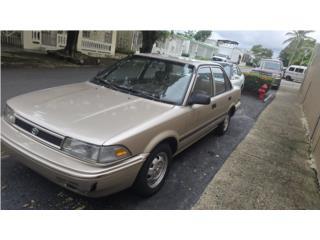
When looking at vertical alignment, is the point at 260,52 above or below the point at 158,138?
above

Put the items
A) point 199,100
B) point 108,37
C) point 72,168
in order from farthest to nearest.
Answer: point 108,37 < point 199,100 < point 72,168

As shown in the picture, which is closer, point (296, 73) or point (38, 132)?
point (38, 132)

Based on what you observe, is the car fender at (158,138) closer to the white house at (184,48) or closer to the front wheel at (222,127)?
the front wheel at (222,127)

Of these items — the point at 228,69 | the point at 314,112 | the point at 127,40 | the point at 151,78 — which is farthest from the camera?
the point at 127,40

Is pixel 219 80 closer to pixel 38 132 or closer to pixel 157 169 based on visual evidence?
pixel 157 169

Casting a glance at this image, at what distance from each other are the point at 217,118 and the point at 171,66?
1534 mm

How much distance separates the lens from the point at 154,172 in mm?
2986

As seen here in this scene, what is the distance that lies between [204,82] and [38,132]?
2541 mm

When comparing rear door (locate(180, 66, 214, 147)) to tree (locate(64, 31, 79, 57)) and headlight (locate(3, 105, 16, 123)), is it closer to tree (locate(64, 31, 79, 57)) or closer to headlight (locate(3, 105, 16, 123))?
headlight (locate(3, 105, 16, 123))

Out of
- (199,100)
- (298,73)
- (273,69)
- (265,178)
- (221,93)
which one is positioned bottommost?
(265,178)

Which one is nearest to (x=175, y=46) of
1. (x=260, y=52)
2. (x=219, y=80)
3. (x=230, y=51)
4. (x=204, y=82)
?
(x=230, y=51)

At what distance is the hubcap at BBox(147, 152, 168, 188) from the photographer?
291cm

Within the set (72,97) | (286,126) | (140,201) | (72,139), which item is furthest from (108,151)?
(286,126)

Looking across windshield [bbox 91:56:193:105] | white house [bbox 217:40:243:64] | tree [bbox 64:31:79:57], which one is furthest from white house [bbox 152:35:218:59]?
windshield [bbox 91:56:193:105]
